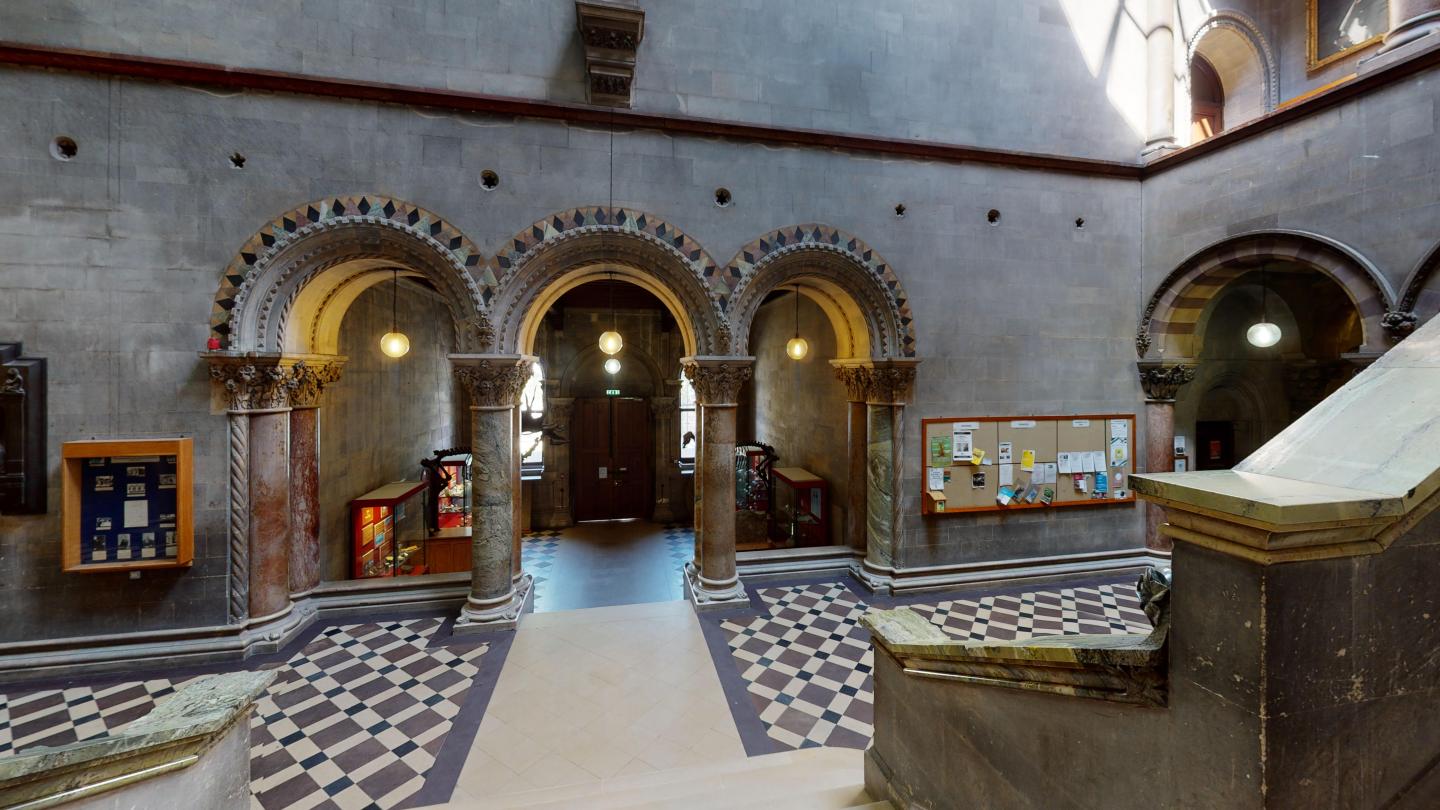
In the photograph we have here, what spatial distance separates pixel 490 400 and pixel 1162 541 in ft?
25.9

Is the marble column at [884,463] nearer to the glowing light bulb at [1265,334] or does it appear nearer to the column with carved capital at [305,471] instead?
the glowing light bulb at [1265,334]

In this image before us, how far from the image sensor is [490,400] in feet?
17.6

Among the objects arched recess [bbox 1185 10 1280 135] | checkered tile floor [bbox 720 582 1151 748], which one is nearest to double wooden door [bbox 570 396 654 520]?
checkered tile floor [bbox 720 582 1151 748]

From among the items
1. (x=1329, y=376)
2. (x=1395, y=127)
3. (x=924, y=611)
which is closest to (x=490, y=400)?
(x=924, y=611)

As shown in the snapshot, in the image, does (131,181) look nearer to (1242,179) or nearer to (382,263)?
(382,263)

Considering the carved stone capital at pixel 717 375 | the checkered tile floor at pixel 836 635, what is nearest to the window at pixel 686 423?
the checkered tile floor at pixel 836 635

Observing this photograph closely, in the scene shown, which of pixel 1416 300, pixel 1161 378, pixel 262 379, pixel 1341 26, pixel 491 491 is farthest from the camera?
pixel 1341 26

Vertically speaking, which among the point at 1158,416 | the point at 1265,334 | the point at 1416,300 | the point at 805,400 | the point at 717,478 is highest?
the point at 1416,300

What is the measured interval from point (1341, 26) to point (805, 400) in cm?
889

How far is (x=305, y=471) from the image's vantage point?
5.56 metres

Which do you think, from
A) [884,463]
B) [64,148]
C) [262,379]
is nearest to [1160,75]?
[884,463]

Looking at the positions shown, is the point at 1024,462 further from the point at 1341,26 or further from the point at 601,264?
the point at 1341,26

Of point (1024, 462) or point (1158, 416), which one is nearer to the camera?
point (1024, 462)

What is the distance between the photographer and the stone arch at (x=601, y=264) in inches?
206
